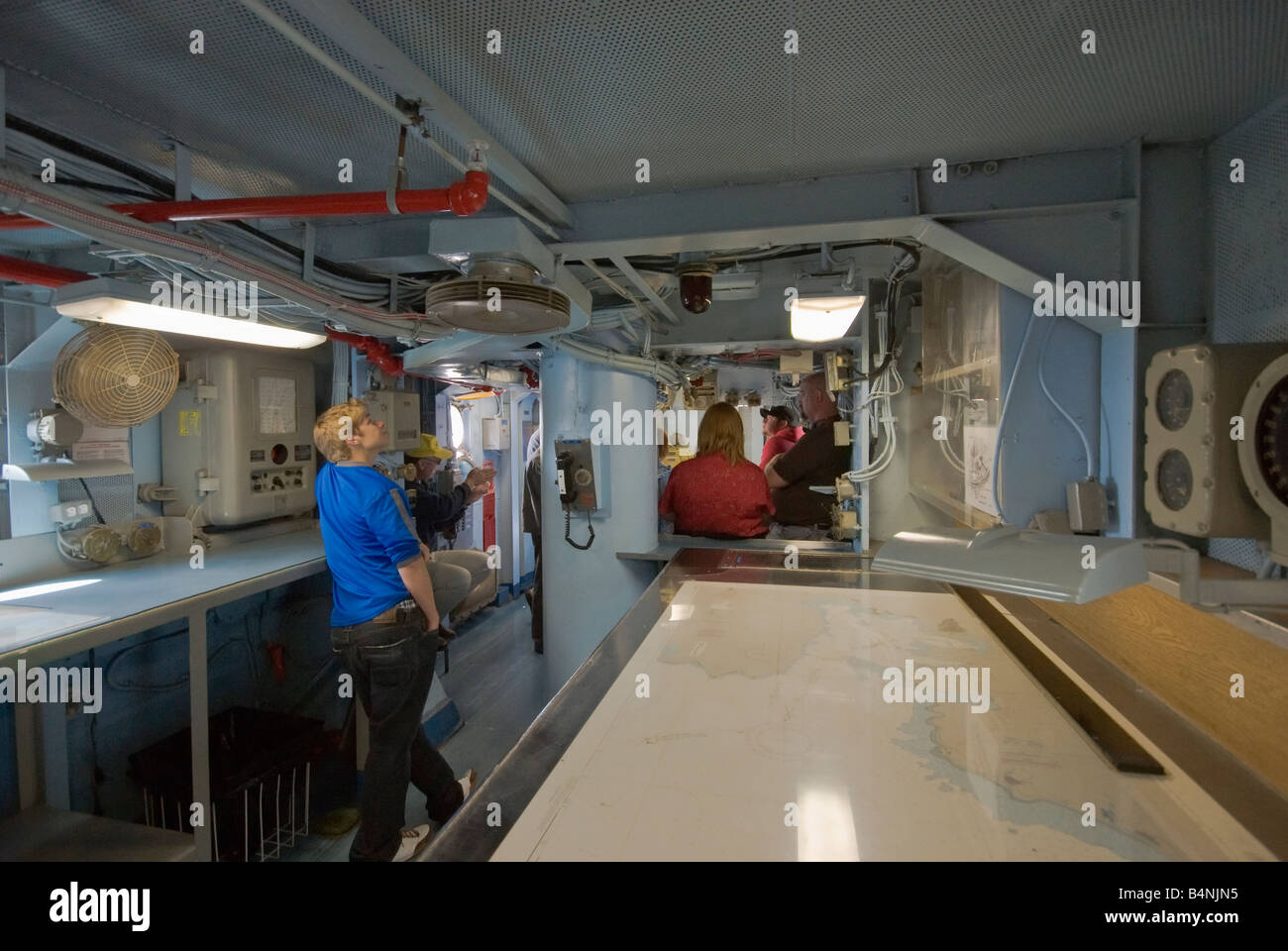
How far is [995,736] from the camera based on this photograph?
1190mm

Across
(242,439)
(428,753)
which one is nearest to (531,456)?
(242,439)

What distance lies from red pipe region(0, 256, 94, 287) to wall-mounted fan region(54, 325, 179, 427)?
1.42 ft

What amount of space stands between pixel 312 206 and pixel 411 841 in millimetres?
2437

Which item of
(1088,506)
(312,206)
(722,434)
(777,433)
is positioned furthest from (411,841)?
(777,433)

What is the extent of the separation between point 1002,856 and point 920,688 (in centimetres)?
54

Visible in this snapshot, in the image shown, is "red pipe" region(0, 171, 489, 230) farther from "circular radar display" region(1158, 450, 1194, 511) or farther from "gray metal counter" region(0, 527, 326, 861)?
"circular radar display" region(1158, 450, 1194, 511)

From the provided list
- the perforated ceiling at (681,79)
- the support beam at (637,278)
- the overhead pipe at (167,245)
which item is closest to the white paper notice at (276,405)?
the overhead pipe at (167,245)

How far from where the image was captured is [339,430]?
93.2 inches

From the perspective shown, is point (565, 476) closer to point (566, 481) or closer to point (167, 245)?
point (566, 481)

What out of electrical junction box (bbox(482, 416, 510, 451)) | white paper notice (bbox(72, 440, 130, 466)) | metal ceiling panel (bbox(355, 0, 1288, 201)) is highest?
metal ceiling panel (bbox(355, 0, 1288, 201))

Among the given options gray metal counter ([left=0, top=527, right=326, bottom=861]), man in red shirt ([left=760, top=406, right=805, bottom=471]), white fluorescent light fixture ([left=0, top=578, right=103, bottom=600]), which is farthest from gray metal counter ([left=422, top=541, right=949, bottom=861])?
white fluorescent light fixture ([left=0, top=578, right=103, bottom=600])

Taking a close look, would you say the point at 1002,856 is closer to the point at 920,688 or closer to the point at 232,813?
the point at 920,688

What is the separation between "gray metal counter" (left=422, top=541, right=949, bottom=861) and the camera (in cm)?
94

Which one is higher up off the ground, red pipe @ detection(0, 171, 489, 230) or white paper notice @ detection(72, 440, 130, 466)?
red pipe @ detection(0, 171, 489, 230)
